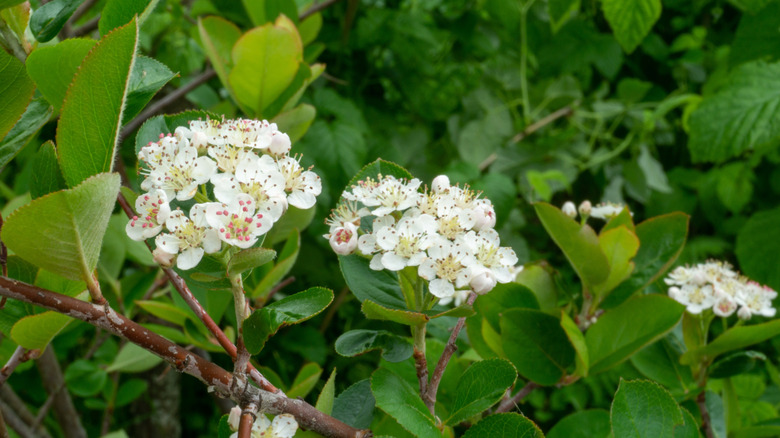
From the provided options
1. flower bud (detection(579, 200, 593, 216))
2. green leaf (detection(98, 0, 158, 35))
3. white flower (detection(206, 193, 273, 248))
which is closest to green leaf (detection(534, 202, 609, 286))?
flower bud (detection(579, 200, 593, 216))

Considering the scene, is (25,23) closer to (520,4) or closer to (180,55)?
(180,55)

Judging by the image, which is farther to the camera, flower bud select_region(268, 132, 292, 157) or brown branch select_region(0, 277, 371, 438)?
flower bud select_region(268, 132, 292, 157)

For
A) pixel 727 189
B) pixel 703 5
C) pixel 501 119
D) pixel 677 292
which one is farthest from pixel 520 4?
pixel 677 292

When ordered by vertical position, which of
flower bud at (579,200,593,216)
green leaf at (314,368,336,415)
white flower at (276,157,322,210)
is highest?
white flower at (276,157,322,210)

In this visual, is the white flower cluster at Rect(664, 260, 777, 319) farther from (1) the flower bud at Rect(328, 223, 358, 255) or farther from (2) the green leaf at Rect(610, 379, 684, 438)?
(1) the flower bud at Rect(328, 223, 358, 255)

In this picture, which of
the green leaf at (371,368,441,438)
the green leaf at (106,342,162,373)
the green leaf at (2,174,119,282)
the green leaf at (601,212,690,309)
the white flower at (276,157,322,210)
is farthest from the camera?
the green leaf at (106,342,162,373)

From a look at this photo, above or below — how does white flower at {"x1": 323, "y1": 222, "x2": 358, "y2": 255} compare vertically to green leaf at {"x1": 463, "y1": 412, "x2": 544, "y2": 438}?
above

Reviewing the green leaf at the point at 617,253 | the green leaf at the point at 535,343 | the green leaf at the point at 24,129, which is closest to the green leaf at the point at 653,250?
the green leaf at the point at 617,253

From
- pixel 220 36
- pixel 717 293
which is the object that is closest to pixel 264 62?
pixel 220 36
